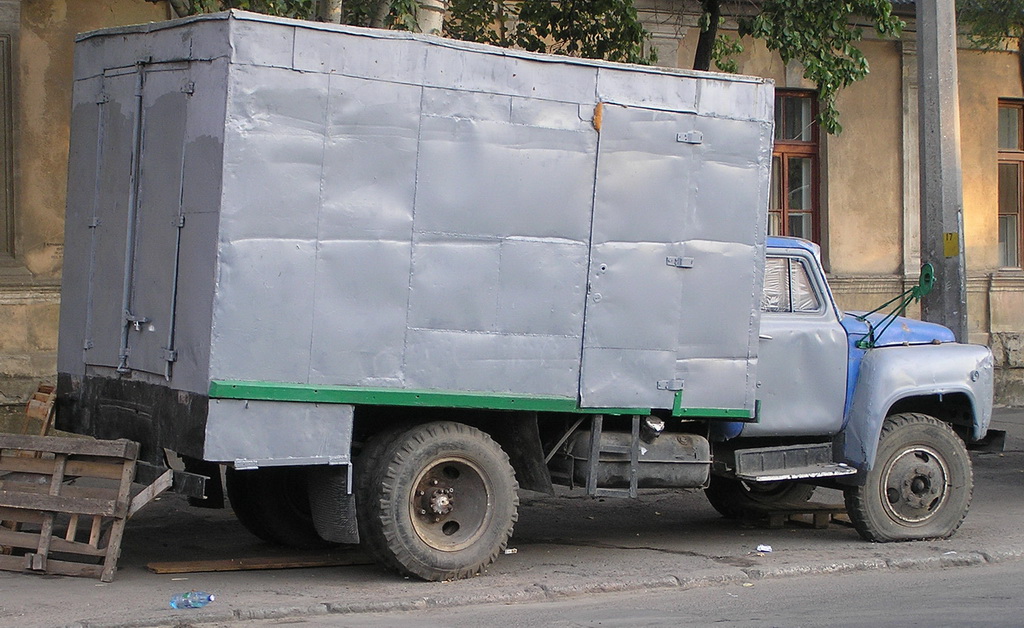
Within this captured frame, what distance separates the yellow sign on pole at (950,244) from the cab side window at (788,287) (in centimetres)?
344

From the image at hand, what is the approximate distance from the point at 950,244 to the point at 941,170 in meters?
0.67

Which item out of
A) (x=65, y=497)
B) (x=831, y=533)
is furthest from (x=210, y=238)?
(x=831, y=533)

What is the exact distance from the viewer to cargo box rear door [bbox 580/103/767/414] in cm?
799

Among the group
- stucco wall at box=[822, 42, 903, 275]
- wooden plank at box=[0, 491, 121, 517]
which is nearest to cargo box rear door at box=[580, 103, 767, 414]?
wooden plank at box=[0, 491, 121, 517]

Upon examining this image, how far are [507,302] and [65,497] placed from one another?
266 centimetres

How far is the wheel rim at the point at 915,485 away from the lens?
9016 millimetres

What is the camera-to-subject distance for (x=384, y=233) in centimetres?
739

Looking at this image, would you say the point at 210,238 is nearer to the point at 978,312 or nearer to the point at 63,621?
the point at 63,621

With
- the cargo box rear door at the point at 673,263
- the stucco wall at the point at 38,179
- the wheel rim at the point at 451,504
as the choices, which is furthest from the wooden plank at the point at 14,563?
the stucco wall at the point at 38,179

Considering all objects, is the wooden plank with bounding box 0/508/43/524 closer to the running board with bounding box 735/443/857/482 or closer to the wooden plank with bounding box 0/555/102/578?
the wooden plank with bounding box 0/555/102/578

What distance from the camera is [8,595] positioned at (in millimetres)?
6988

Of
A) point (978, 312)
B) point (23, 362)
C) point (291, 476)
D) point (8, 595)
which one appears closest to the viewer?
point (8, 595)

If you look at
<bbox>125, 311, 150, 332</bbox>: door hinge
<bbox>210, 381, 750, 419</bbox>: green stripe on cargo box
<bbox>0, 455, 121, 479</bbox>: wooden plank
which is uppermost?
<bbox>125, 311, 150, 332</bbox>: door hinge

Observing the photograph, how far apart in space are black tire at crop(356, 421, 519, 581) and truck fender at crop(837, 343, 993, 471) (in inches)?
95.1
